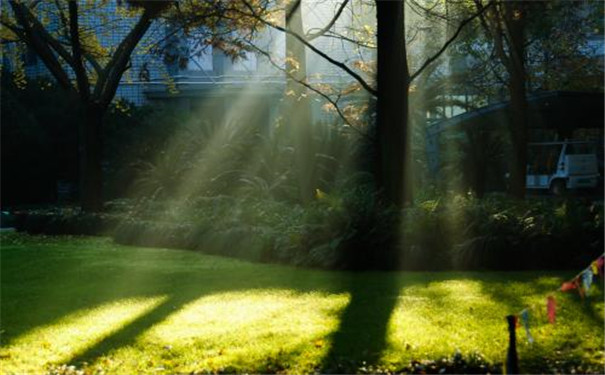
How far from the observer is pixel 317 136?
20.7 metres

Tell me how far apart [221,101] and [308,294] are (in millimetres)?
31398

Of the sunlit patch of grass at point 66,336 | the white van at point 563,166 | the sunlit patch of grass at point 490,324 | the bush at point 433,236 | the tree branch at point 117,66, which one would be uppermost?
the tree branch at point 117,66

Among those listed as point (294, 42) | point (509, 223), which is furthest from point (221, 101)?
point (509, 223)

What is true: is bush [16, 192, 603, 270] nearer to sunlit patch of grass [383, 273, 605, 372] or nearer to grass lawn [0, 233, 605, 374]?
grass lawn [0, 233, 605, 374]

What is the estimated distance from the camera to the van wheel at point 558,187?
29406 millimetres

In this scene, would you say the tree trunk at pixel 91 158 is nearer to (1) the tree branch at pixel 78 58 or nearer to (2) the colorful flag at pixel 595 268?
(1) the tree branch at pixel 78 58

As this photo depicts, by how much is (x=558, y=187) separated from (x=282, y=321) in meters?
25.1

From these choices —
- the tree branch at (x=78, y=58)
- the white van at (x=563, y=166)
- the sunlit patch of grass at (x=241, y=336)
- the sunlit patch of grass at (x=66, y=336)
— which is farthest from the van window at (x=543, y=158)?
the sunlit patch of grass at (x=66, y=336)

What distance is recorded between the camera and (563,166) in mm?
29344

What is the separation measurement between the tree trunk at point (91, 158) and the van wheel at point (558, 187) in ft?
57.5

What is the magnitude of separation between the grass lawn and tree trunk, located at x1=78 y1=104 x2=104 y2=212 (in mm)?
10531

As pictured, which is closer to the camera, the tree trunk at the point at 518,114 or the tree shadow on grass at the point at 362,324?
the tree shadow on grass at the point at 362,324

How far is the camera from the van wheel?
29406mm

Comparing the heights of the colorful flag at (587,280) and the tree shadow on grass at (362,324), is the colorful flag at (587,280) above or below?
above
